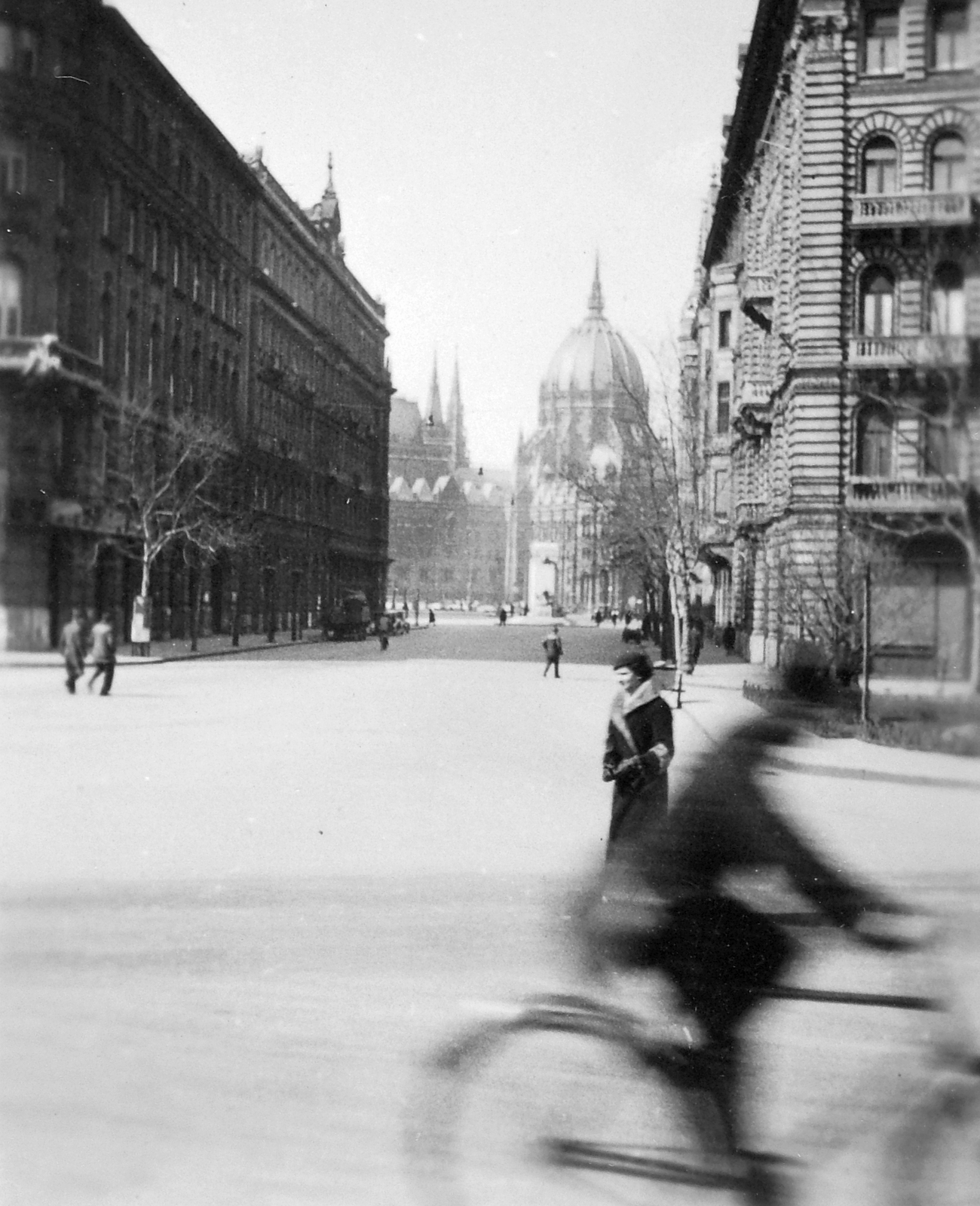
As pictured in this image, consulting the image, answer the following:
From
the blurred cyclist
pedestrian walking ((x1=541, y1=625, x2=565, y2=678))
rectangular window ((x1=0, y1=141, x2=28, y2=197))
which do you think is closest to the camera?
rectangular window ((x1=0, y1=141, x2=28, y2=197))

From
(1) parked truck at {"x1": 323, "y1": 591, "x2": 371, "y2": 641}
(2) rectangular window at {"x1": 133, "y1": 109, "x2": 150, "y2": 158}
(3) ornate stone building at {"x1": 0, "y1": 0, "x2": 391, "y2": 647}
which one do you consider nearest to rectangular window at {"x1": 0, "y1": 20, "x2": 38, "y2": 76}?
(3) ornate stone building at {"x1": 0, "y1": 0, "x2": 391, "y2": 647}

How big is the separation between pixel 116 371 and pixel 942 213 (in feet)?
12.1

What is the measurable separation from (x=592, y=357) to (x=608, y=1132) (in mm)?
3444

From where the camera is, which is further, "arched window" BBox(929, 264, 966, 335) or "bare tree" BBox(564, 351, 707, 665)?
"bare tree" BBox(564, 351, 707, 665)

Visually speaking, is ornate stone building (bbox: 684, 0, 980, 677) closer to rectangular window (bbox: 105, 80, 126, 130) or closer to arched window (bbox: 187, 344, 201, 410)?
rectangular window (bbox: 105, 80, 126, 130)

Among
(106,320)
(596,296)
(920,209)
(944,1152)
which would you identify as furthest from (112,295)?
(944,1152)

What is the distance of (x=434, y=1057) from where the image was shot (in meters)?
5.43

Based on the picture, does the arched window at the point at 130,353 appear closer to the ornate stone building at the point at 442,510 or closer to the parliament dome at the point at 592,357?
the ornate stone building at the point at 442,510

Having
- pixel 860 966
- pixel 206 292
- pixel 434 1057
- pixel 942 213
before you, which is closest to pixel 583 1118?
pixel 434 1057

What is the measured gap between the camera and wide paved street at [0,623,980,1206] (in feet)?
15.7

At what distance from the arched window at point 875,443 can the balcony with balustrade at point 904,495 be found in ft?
0.11

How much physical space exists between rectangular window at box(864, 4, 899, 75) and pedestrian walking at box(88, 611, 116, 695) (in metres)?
4.04

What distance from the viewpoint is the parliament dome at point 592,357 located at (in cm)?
590

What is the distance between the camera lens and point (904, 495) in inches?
166
